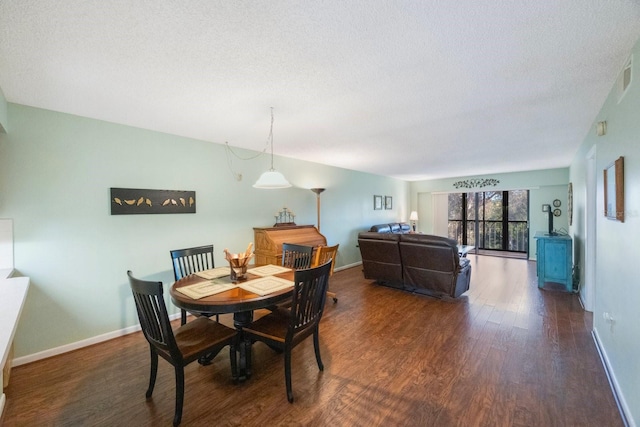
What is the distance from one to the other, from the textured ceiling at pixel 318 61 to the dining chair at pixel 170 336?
1.41 m

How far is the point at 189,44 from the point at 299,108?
1.12 m

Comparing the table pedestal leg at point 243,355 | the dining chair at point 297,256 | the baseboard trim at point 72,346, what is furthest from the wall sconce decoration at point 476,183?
the baseboard trim at point 72,346

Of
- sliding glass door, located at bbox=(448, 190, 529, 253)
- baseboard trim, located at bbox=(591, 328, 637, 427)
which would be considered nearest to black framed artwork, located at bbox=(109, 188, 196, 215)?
baseboard trim, located at bbox=(591, 328, 637, 427)

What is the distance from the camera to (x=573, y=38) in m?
1.53

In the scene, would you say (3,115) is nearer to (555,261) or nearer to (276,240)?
(276,240)

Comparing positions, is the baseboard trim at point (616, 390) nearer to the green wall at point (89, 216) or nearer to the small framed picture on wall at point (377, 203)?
the green wall at point (89, 216)

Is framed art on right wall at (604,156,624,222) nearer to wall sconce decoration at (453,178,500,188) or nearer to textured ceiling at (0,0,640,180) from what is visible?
textured ceiling at (0,0,640,180)

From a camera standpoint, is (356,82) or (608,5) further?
(356,82)

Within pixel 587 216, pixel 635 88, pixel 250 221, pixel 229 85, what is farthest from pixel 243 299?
pixel 587 216

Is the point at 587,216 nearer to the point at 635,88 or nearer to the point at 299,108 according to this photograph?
the point at 635,88

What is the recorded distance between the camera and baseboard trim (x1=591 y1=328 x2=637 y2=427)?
62.8 inches

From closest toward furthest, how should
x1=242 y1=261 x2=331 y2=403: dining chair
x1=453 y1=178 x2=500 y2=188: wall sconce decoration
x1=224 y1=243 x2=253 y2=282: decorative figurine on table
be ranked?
x1=242 y1=261 x2=331 y2=403: dining chair < x1=224 y1=243 x2=253 y2=282: decorative figurine on table < x1=453 y1=178 x2=500 y2=188: wall sconce decoration

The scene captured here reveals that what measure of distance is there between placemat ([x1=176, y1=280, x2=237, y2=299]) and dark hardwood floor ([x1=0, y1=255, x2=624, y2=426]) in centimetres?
72

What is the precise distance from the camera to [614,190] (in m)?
1.92
